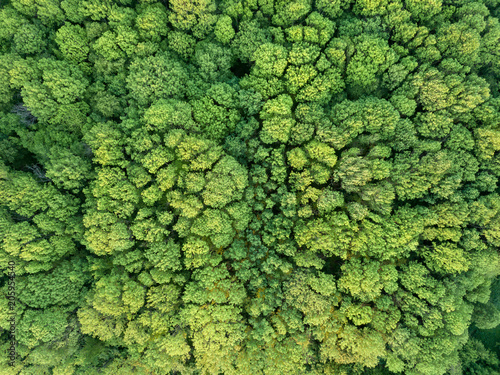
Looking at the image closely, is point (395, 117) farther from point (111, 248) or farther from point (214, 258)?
point (111, 248)

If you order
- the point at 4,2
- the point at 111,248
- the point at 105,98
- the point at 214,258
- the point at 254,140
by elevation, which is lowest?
the point at 111,248

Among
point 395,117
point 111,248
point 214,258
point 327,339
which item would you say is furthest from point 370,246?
point 111,248

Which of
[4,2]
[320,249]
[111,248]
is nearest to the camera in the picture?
[111,248]

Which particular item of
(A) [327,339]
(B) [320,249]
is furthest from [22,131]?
(A) [327,339]

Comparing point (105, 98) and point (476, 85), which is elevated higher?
point (476, 85)

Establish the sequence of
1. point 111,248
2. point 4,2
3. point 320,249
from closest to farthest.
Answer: point 111,248
point 320,249
point 4,2

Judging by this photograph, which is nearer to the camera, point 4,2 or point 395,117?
point 395,117
